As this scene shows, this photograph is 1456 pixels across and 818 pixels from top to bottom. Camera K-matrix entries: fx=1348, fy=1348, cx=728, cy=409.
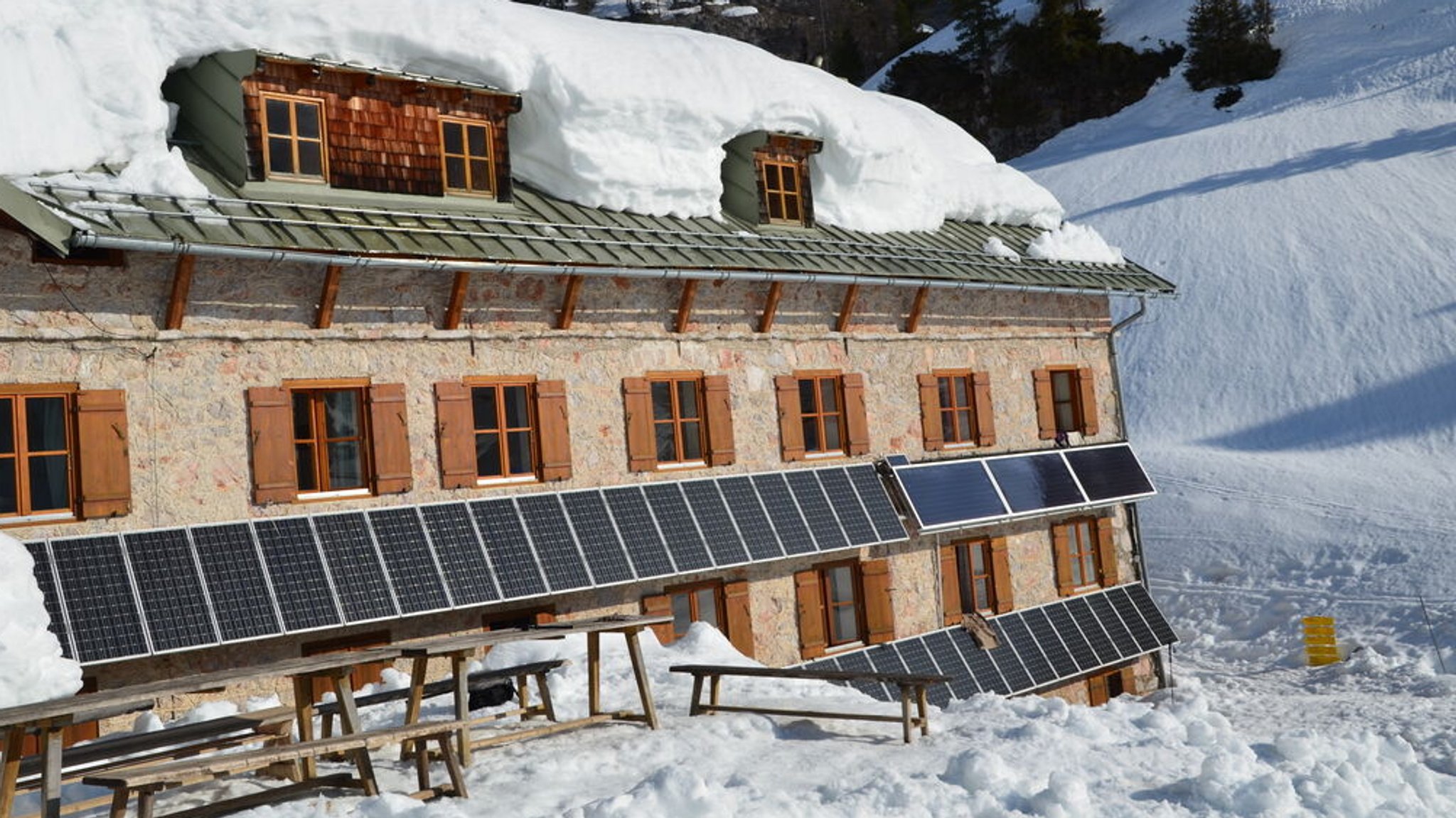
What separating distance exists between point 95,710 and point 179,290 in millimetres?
5772

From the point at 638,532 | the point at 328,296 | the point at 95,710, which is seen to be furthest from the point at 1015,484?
the point at 95,710

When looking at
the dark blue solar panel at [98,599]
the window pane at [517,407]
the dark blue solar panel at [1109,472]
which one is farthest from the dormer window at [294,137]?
the dark blue solar panel at [1109,472]

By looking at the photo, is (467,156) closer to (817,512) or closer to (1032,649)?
→ (817,512)

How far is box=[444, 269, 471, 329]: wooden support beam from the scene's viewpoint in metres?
15.2

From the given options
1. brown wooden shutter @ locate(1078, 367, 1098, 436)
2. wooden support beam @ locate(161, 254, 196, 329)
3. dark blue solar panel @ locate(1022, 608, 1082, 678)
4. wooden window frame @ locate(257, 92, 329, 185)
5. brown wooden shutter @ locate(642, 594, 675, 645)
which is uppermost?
wooden window frame @ locate(257, 92, 329, 185)

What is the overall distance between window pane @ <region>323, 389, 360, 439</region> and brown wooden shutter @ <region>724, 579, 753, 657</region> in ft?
17.7

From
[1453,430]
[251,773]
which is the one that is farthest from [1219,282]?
[251,773]

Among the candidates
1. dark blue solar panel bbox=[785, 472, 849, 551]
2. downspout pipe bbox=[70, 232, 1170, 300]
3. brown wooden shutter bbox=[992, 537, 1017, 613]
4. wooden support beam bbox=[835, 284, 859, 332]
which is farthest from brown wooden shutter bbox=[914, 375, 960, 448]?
dark blue solar panel bbox=[785, 472, 849, 551]

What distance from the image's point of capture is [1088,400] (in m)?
24.3

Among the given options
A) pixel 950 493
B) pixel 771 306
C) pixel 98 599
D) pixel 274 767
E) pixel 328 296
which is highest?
pixel 771 306

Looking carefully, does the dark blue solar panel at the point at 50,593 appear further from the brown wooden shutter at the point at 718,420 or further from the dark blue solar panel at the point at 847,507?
the dark blue solar panel at the point at 847,507

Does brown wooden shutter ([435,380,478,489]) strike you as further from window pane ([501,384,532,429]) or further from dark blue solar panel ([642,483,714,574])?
dark blue solar panel ([642,483,714,574])

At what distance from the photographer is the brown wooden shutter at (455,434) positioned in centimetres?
1527

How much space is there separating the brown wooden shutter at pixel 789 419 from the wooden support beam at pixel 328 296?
659cm
